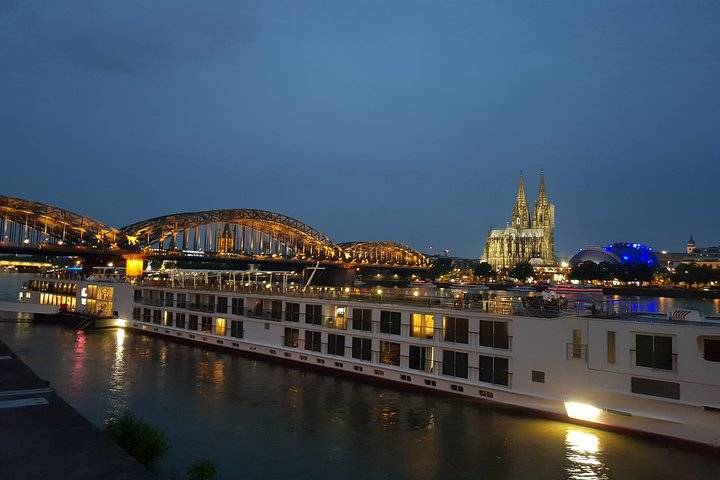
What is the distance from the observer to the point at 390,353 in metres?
23.6

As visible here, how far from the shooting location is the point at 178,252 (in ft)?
320

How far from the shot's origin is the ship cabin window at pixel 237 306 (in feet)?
105

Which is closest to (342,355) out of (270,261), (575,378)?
(575,378)

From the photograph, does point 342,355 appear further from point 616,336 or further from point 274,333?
point 616,336

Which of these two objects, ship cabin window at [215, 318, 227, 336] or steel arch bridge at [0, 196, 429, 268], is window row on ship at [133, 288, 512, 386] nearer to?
ship cabin window at [215, 318, 227, 336]

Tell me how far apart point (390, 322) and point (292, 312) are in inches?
266

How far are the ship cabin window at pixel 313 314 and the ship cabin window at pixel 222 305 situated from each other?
309 inches

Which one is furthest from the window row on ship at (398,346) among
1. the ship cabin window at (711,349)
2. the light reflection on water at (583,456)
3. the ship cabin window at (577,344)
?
the ship cabin window at (711,349)

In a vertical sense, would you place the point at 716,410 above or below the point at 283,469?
above

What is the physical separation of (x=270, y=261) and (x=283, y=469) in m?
95.9

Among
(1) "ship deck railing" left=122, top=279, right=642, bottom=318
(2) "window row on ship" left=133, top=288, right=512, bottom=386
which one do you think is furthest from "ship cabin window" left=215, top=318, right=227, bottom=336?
(1) "ship deck railing" left=122, top=279, right=642, bottom=318

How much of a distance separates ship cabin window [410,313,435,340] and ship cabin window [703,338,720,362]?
9.63 metres

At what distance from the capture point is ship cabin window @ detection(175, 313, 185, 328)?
117ft

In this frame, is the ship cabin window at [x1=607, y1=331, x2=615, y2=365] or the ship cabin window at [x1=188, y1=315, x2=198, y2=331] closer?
the ship cabin window at [x1=607, y1=331, x2=615, y2=365]
